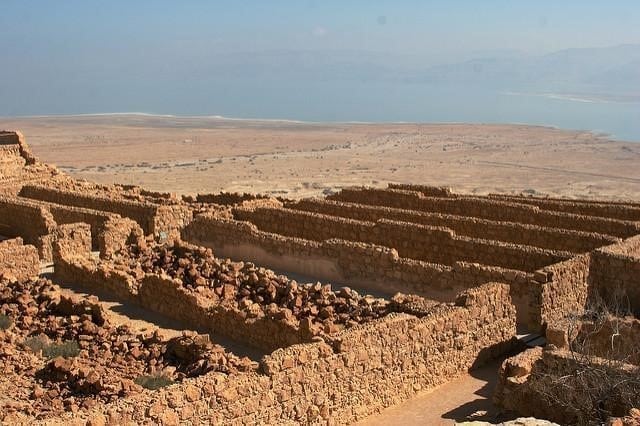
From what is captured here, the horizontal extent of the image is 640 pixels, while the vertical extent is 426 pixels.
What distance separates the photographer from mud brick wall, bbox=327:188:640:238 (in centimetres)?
1808

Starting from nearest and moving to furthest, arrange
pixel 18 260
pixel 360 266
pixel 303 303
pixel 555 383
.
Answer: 1. pixel 555 383
2. pixel 303 303
3. pixel 360 266
4. pixel 18 260

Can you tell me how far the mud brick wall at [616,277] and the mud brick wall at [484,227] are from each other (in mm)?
1563

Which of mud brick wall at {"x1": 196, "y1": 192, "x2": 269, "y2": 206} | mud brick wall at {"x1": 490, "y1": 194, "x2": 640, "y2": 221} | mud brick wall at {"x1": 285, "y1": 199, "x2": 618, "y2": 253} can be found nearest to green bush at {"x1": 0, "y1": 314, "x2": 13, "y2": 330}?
mud brick wall at {"x1": 285, "y1": 199, "x2": 618, "y2": 253}

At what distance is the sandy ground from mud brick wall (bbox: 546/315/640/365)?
28.9 meters

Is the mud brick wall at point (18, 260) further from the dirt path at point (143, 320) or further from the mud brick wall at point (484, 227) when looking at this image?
the mud brick wall at point (484, 227)

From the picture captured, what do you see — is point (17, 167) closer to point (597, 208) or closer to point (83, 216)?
point (83, 216)

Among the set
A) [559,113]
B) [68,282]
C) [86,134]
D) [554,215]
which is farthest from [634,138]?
[68,282]

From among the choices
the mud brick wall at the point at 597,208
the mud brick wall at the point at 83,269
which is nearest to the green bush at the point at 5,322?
the mud brick wall at the point at 83,269

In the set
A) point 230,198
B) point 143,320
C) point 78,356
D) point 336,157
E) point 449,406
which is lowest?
point 336,157

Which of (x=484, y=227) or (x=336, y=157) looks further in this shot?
(x=336, y=157)

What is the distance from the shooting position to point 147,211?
20641 mm

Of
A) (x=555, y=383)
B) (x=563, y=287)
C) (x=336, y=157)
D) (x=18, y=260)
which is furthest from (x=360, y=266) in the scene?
(x=336, y=157)

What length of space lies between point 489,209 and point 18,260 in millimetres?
11460

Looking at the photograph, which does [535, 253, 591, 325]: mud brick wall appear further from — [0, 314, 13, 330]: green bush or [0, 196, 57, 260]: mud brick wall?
[0, 196, 57, 260]: mud brick wall
